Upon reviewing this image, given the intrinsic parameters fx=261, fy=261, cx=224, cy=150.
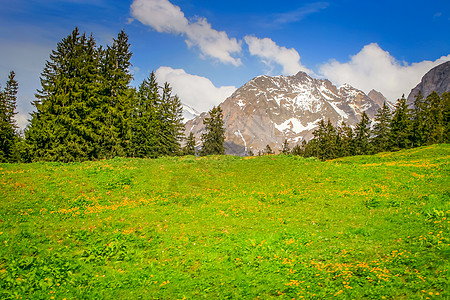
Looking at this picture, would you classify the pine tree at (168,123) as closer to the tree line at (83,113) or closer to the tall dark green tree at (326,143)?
the tree line at (83,113)

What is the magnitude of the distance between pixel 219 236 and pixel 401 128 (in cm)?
7713

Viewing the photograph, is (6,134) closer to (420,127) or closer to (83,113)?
(83,113)

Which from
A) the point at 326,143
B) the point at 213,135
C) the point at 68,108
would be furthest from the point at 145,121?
the point at 326,143

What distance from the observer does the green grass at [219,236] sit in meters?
8.66

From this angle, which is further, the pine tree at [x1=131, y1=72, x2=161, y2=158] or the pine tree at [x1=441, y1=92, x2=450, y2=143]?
the pine tree at [x1=441, y1=92, x2=450, y2=143]

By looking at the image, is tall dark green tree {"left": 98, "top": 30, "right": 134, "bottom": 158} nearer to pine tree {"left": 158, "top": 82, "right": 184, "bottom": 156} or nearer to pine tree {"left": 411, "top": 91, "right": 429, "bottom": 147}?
pine tree {"left": 158, "top": 82, "right": 184, "bottom": 156}

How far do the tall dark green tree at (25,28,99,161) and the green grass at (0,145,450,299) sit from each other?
11.5 m

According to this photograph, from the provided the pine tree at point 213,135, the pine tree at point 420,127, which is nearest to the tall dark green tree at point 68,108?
the pine tree at point 213,135

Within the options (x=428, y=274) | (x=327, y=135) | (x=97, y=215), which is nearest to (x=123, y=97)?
(x=97, y=215)

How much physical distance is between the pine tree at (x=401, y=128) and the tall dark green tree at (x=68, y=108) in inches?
2928

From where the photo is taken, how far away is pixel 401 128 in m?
72.2

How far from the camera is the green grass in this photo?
Result: 866 centimetres

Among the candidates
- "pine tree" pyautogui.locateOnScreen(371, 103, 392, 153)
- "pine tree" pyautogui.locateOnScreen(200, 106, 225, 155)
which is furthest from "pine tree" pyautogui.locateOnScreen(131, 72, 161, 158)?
"pine tree" pyautogui.locateOnScreen(371, 103, 392, 153)

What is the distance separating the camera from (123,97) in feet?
133
